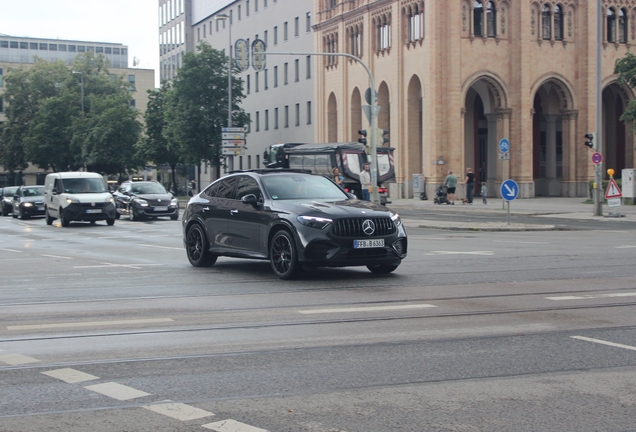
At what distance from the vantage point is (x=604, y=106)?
6316 centimetres

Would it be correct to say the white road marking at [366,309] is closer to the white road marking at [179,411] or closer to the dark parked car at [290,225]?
the dark parked car at [290,225]

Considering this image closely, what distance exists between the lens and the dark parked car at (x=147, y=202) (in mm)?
→ 36312

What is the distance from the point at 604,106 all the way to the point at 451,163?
51.8 feet

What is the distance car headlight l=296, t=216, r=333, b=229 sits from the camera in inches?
486

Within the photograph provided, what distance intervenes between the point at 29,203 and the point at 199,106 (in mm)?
31770

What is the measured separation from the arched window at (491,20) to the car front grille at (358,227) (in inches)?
1735

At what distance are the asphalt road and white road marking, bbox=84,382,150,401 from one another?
0.01 metres

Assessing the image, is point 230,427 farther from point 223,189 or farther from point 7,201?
point 7,201

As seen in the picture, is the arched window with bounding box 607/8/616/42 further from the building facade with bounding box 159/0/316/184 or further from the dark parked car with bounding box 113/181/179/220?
the dark parked car with bounding box 113/181/179/220

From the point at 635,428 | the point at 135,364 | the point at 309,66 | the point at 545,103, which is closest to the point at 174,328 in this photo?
the point at 135,364

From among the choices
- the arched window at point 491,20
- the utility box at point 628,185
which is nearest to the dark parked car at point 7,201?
the arched window at point 491,20

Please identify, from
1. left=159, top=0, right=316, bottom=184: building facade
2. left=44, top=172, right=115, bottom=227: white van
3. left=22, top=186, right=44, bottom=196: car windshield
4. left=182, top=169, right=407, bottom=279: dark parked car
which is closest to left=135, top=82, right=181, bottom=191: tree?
left=159, top=0, right=316, bottom=184: building facade

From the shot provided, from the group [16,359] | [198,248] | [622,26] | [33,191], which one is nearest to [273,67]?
[622,26]

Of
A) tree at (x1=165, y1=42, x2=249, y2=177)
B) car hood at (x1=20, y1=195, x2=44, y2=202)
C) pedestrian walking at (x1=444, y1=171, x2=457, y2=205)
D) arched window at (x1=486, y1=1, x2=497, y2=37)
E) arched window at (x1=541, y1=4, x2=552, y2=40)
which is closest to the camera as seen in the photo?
car hood at (x1=20, y1=195, x2=44, y2=202)
